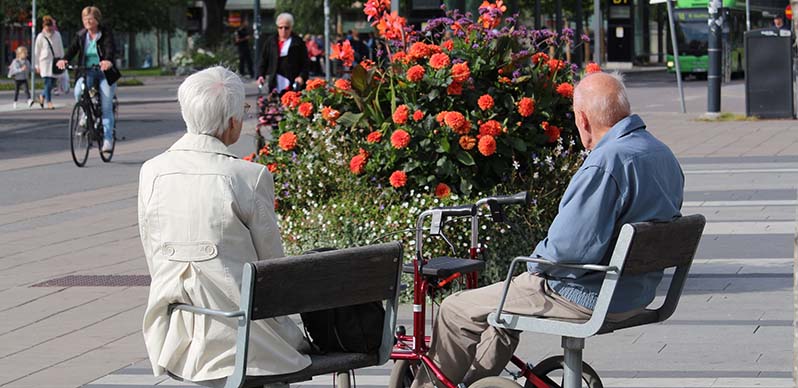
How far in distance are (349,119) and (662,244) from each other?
3.39m

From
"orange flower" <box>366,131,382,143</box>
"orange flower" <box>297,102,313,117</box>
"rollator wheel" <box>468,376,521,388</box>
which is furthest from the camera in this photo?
"orange flower" <box>297,102,313,117</box>

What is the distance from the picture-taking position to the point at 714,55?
Result: 23203 millimetres

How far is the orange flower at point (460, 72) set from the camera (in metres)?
7.65

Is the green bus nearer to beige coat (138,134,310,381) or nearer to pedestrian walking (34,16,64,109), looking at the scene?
pedestrian walking (34,16,64,109)

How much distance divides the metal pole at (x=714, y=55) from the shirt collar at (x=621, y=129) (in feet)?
59.7

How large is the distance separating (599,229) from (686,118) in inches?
788

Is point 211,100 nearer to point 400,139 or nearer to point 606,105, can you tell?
point 606,105

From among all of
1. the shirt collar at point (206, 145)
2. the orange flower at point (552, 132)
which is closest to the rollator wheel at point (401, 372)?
the shirt collar at point (206, 145)

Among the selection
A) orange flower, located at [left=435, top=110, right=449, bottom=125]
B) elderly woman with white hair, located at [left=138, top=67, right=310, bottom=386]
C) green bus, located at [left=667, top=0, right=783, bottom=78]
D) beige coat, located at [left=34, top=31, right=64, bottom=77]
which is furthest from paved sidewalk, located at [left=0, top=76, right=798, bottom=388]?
green bus, located at [left=667, top=0, right=783, bottom=78]

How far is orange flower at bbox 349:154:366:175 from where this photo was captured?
781 cm

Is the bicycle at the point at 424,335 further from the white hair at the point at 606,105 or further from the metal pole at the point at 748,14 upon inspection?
the metal pole at the point at 748,14

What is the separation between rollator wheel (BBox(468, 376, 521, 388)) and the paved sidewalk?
1.25 metres

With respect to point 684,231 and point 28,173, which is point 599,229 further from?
point 28,173

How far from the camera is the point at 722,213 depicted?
11852 mm
